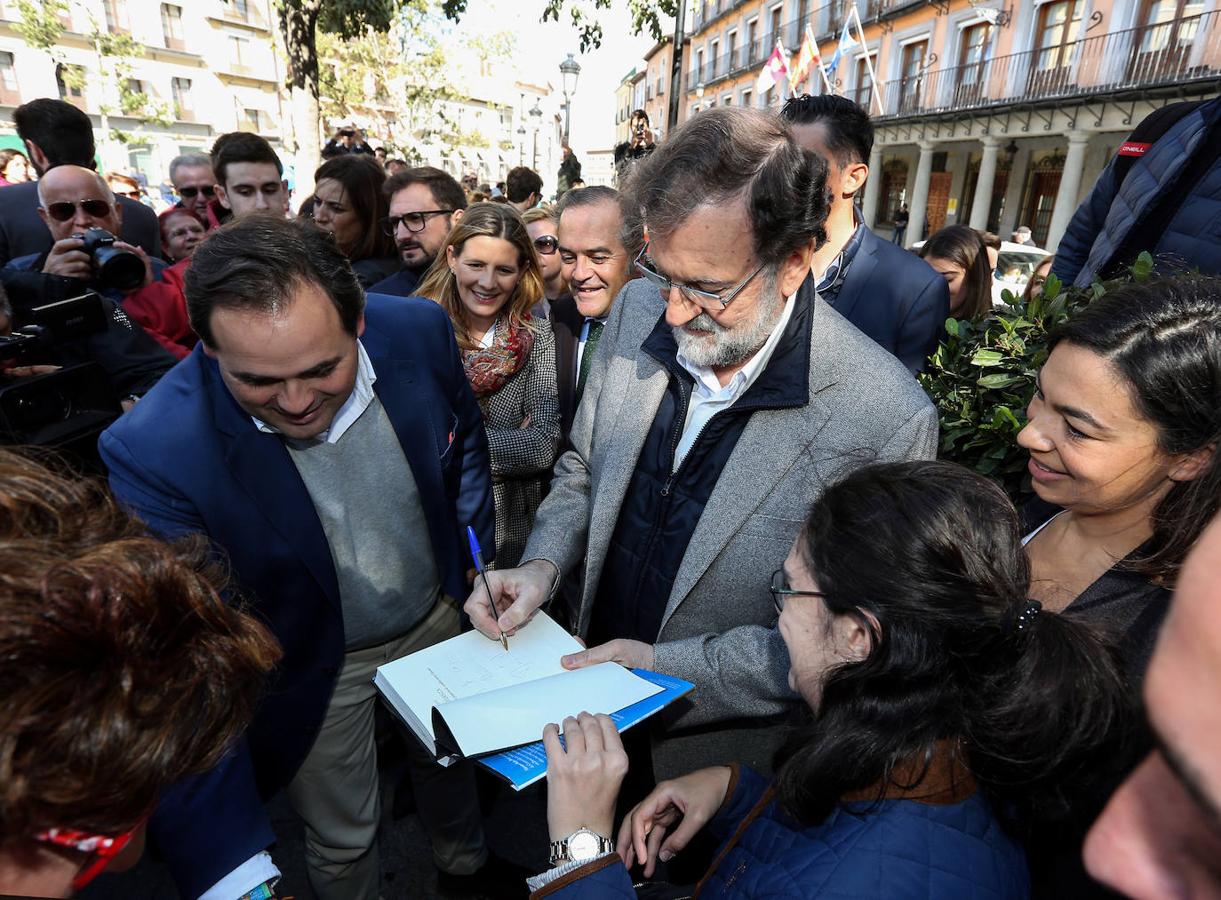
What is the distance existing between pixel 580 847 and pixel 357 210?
145 inches

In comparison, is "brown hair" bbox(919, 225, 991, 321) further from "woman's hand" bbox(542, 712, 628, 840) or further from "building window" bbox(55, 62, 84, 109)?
"building window" bbox(55, 62, 84, 109)

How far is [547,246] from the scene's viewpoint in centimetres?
419

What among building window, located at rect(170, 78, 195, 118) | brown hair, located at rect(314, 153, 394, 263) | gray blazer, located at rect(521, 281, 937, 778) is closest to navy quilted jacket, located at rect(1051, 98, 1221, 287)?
gray blazer, located at rect(521, 281, 937, 778)

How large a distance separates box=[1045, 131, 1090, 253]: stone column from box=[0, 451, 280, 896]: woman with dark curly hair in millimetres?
21646

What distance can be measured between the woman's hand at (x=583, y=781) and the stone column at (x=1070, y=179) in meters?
21.1

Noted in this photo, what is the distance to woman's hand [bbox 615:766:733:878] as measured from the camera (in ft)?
5.22

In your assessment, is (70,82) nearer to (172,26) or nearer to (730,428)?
(172,26)

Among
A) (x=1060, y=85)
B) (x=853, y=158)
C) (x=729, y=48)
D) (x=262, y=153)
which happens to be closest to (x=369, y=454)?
(x=853, y=158)

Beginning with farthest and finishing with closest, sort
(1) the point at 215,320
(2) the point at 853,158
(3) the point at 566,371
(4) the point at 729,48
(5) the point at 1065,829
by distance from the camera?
1. (4) the point at 729,48
2. (3) the point at 566,371
3. (2) the point at 853,158
4. (1) the point at 215,320
5. (5) the point at 1065,829

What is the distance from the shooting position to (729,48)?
38656 millimetres

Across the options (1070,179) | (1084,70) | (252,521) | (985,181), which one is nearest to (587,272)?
(252,521)

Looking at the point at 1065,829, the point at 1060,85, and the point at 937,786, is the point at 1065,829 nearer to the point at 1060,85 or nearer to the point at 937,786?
the point at 937,786

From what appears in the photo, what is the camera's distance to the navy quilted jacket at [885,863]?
104 cm

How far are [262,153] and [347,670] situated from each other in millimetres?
3635
